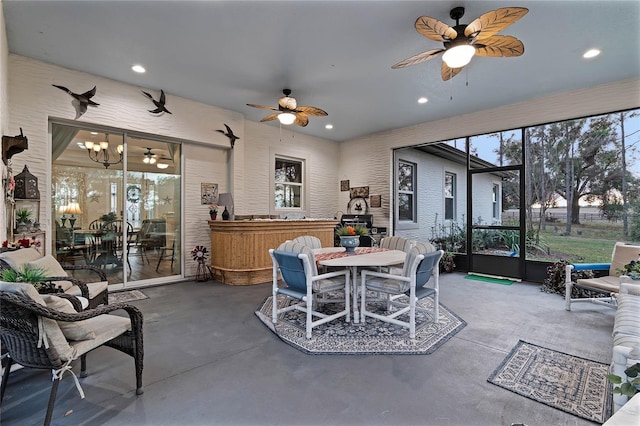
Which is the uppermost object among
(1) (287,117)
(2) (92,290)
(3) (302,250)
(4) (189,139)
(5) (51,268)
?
(1) (287,117)

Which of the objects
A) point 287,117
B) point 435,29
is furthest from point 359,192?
point 435,29

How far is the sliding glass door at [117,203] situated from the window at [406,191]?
4.94m

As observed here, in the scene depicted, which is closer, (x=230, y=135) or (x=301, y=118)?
(x=301, y=118)

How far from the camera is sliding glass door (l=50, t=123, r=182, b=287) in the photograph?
14.3 ft

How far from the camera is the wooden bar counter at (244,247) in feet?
16.9

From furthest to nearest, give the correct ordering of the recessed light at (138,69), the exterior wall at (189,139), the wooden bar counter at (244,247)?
the wooden bar counter at (244,247)
the recessed light at (138,69)
the exterior wall at (189,139)

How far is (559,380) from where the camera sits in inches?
86.2

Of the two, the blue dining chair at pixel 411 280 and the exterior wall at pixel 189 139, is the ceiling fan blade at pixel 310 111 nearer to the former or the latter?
the exterior wall at pixel 189 139

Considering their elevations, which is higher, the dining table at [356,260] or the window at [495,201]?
the window at [495,201]

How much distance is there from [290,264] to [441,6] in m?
2.89

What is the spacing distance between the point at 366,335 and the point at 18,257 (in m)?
3.19

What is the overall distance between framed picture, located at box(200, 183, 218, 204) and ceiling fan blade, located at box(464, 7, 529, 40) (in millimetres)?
4755

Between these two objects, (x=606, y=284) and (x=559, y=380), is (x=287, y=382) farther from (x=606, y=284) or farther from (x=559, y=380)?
(x=606, y=284)

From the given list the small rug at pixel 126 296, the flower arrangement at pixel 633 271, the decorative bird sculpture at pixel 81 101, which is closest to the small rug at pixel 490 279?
the flower arrangement at pixel 633 271
